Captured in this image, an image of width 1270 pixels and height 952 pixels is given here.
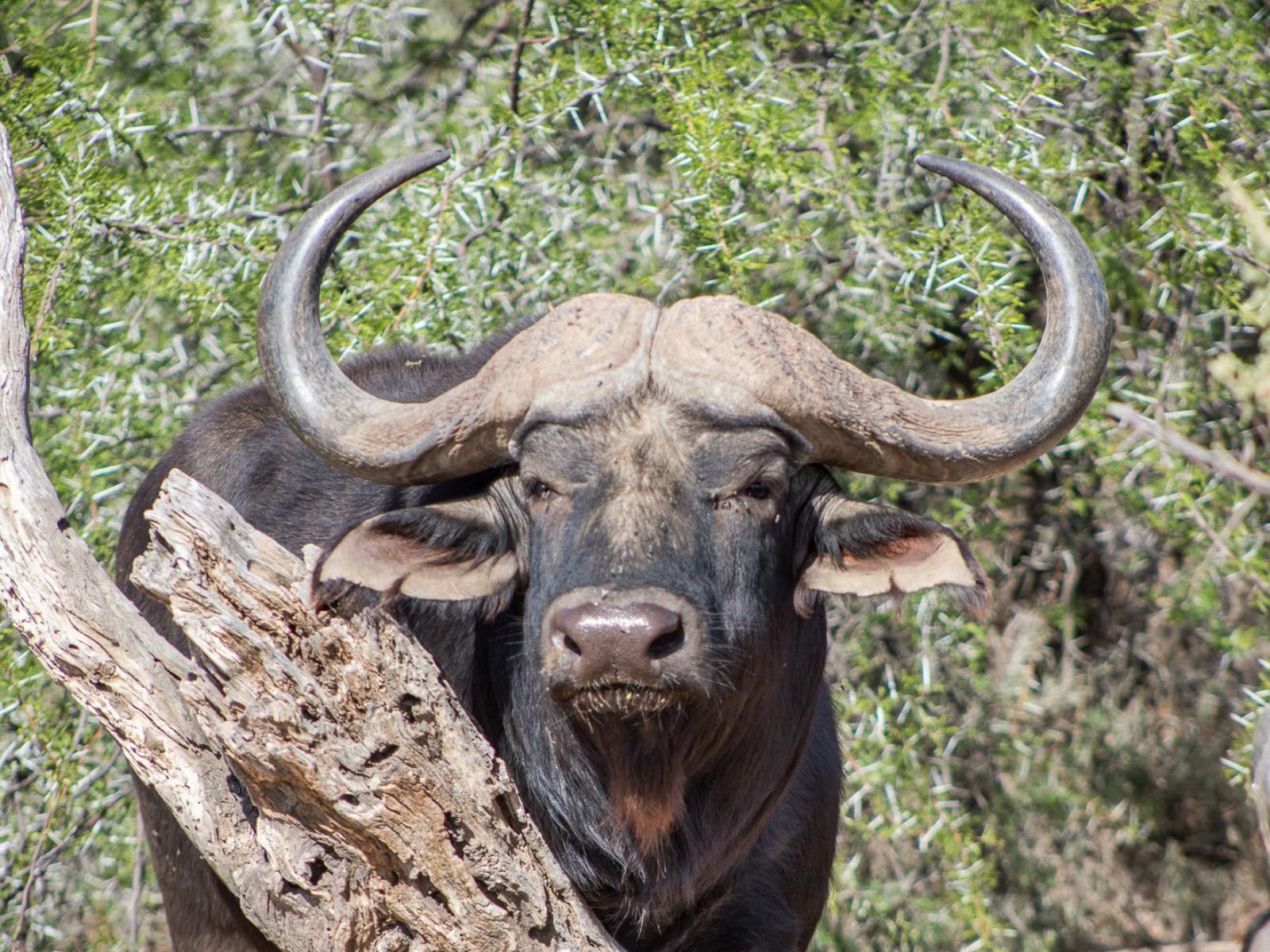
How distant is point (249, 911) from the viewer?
10.8 feet

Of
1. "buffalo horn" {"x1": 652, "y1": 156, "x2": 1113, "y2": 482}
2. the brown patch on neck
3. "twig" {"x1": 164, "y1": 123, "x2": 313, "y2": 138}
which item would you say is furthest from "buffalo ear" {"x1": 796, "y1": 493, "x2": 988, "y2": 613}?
"twig" {"x1": 164, "y1": 123, "x2": 313, "y2": 138}

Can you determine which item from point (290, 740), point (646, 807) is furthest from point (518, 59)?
point (290, 740)

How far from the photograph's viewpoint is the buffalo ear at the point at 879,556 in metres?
3.45

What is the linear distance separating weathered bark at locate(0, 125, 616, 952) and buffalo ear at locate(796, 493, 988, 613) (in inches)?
40.8

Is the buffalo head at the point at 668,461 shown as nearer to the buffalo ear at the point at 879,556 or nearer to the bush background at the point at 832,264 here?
the buffalo ear at the point at 879,556

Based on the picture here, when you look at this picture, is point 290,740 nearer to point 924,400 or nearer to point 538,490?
point 538,490

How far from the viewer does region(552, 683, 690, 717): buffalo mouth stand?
3.09 meters

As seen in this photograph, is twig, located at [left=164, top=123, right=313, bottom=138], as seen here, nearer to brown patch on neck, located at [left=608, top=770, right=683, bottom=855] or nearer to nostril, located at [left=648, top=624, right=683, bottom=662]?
brown patch on neck, located at [left=608, top=770, right=683, bottom=855]

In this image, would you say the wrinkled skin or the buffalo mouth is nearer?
the buffalo mouth

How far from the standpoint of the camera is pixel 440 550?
11.9 feet

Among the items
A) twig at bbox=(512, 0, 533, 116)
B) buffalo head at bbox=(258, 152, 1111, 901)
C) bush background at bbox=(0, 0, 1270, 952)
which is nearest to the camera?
buffalo head at bbox=(258, 152, 1111, 901)

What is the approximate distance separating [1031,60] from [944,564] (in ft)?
9.38

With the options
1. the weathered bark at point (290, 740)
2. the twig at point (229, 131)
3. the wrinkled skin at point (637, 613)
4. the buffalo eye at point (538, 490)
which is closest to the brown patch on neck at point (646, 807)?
the wrinkled skin at point (637, 613)

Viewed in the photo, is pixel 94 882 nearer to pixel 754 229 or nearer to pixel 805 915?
pixel 805 915
